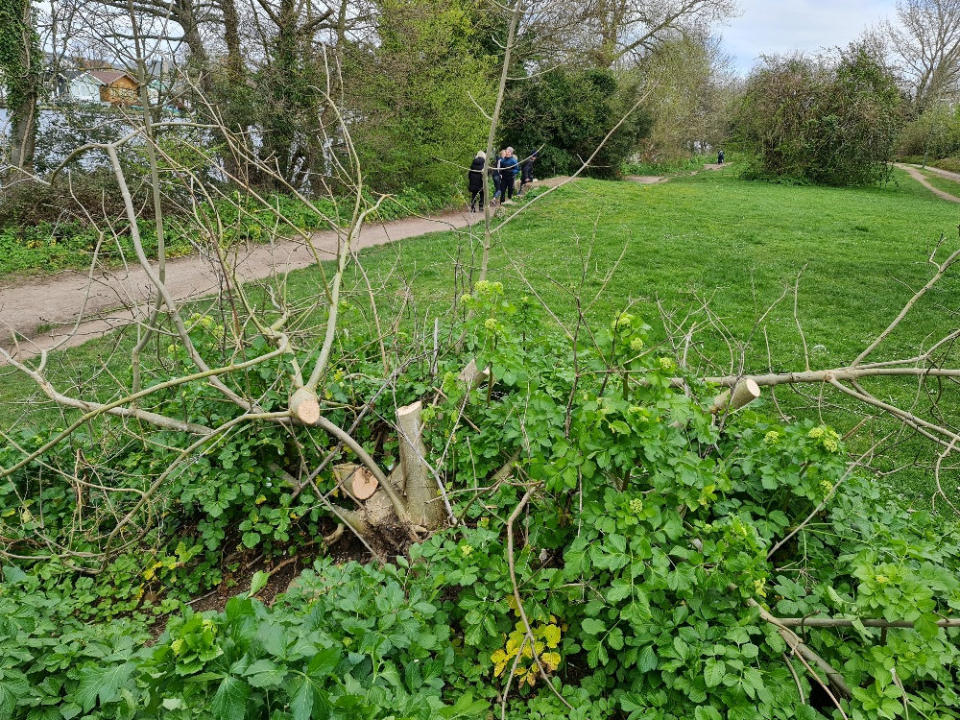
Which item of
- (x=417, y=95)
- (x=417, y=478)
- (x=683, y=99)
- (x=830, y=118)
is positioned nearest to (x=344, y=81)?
(x=417, y=95)

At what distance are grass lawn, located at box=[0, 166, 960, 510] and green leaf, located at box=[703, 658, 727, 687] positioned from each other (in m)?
1.72

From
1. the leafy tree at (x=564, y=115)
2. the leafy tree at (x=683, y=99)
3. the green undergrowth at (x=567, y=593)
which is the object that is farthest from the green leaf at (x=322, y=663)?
the leafy tree at (x=683, y=99)

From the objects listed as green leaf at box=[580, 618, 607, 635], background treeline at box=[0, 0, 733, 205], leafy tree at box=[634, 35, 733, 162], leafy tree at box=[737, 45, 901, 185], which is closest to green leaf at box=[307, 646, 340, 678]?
green leaf at box=[580, 618, 607, 635]

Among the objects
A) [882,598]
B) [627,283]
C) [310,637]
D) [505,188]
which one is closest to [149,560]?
[310,637]

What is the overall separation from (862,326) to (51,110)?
14211mm

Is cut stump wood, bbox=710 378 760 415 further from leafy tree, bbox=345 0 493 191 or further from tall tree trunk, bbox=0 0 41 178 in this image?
tall tree trunk, bbox=0 0 41 178

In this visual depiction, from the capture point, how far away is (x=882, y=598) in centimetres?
166

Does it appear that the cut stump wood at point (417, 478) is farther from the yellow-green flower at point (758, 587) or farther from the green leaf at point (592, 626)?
the yellow-green flower at point (758, 587)

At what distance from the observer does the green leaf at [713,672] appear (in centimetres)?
168

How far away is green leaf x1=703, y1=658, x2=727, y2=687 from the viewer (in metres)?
1.68

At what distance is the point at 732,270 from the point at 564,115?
13.9 meters

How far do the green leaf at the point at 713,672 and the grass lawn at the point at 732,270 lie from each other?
172cm

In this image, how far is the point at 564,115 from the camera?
2031 cm

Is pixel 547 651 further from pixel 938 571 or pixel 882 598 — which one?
pixel 938 571
